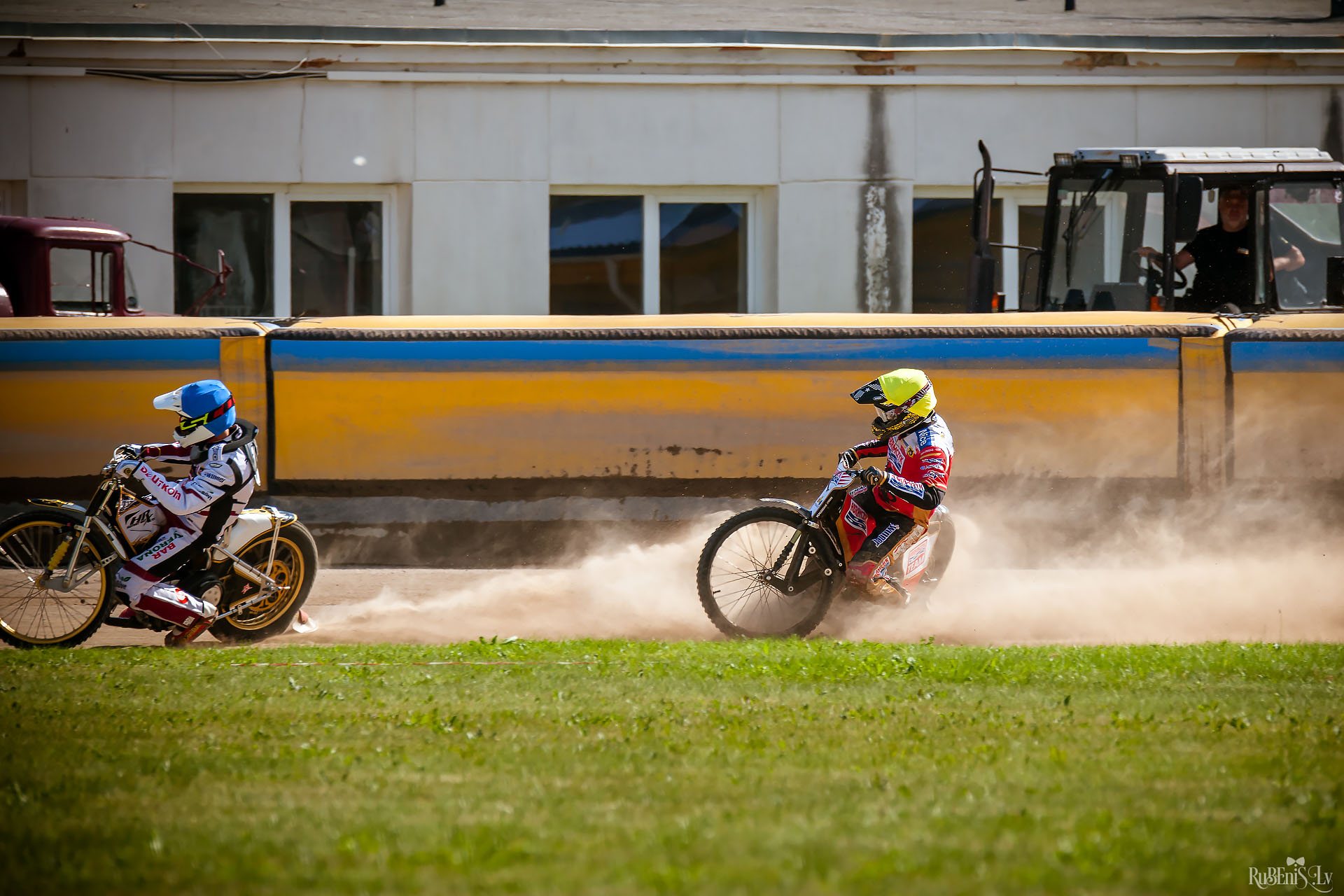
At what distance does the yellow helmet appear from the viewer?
26.4 ft

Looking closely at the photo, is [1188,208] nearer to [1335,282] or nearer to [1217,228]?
[1217,228]

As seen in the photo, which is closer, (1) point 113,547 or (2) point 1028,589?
(1) point 113,547

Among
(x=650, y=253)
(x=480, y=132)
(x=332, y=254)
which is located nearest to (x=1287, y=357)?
(x=650, y=253)

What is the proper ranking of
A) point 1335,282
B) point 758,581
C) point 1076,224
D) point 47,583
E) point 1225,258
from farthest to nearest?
1. point 1076,224
2. point 1225,258
3. point 1335,282
4. point 758,581
5. point 47,583

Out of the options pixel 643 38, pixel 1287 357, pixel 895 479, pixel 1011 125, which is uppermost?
pixel 643 38

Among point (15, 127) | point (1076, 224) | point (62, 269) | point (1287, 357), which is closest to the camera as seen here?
point (1287, 357)

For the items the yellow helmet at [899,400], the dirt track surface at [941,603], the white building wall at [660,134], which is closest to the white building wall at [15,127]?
the white building wall at [660,134]

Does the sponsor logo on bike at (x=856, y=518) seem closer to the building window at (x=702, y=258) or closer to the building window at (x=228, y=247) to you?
the building window at (x=702, y=258)

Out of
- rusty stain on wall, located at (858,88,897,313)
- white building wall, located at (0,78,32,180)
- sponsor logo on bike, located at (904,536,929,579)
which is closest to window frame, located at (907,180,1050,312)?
rusty stain on wall, located at (858,88,897,313)

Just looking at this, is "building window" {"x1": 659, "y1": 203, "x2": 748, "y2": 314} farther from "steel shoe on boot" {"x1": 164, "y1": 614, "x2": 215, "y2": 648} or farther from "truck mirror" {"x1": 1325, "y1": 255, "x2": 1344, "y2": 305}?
"steel shoe on boot" {"x1": 164, "y1": 614, "x2": 215, "y2": 648}

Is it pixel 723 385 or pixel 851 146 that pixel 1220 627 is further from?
pixel 851 146

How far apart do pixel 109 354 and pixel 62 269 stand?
4110mm

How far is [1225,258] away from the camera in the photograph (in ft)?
34.5

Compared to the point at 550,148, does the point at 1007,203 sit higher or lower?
lower
